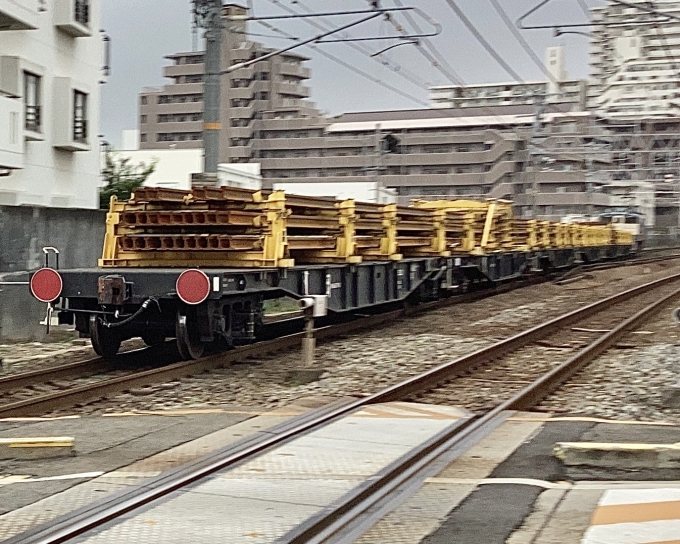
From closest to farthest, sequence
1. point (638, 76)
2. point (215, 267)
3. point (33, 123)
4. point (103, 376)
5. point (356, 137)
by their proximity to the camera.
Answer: point (103, 376) < point (215, 267) < point (33, 123) < point (356, 137) < point (638, 76)

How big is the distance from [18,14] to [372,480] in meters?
16.9

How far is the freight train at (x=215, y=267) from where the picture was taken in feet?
38.9

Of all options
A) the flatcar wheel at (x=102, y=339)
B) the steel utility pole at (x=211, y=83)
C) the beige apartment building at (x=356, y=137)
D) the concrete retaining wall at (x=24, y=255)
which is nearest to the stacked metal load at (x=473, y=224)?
the steel utility pole at (x=211, y=83)

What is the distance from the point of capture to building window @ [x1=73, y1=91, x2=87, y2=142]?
2475cm

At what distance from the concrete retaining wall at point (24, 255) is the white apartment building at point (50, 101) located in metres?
3.99

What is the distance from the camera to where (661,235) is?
7181 centimetres

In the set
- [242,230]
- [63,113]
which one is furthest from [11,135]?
[242,230]

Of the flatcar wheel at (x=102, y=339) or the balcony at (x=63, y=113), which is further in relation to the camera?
the balcony at (x=63, y=113)

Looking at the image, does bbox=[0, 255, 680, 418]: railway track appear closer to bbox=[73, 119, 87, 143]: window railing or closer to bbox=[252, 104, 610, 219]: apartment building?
bbox=[73, 119, 87, 143]: window railing

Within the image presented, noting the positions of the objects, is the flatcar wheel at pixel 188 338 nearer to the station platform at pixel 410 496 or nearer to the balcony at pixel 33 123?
the station platform at pixel 410 496

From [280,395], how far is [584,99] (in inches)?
3846

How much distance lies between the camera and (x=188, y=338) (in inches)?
481

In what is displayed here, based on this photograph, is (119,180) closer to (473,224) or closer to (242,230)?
(473,224)

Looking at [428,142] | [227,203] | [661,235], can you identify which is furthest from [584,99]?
[227,203]
